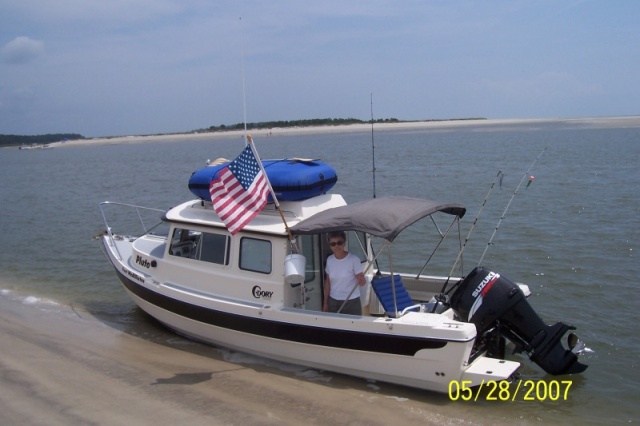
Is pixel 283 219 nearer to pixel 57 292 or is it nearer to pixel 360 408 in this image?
pixel 360 408

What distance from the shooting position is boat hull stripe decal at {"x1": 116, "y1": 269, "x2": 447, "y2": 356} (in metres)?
6.70

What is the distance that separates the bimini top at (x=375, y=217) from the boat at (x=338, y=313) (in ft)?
0.05

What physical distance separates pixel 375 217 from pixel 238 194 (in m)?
1.71

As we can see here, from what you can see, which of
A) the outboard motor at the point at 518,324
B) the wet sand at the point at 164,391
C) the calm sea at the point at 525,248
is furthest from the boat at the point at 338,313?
the calm sea at the point at 525,248

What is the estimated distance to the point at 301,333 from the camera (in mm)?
7367

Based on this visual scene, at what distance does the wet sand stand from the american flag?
1925mm

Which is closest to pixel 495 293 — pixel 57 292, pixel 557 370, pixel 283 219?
pixel 557 370

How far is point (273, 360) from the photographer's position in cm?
798

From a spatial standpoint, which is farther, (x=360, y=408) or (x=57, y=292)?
(x=57, y=292)

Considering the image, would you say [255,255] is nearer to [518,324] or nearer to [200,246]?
→ [200,246]

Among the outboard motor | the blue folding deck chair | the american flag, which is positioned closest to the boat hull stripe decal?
the blue folding deck chair

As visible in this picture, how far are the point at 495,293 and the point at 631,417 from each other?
2.03m

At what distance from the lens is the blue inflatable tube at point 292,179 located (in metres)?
7.88

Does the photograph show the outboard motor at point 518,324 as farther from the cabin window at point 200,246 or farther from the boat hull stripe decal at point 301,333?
the cabin window at point 200,246
